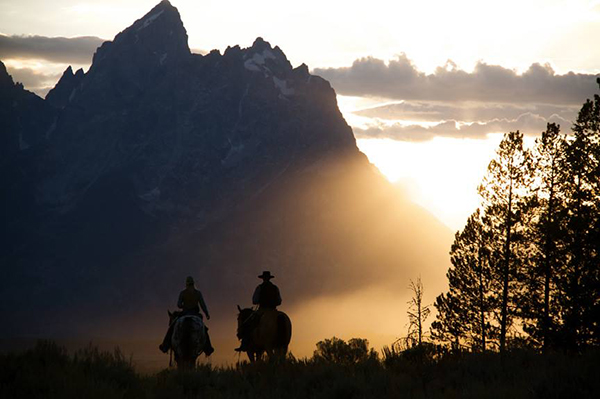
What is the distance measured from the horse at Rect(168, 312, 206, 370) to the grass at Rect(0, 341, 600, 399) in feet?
15.4

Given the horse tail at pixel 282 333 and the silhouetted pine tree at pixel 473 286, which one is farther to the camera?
the silhouetted pine tree at pixel 473 286

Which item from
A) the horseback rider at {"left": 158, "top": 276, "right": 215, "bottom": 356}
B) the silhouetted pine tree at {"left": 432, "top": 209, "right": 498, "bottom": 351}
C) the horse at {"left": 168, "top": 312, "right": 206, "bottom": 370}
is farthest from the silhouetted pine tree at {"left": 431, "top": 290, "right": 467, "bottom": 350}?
the horse at {"left": 168, "top": 312, "right": 206, "bottom": 370}

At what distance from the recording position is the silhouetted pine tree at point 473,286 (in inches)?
1694

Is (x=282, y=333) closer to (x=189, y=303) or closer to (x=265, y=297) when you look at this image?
(x=265, y=297)

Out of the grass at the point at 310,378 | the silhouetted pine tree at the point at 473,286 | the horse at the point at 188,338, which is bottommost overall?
the grass at the point at 310,378

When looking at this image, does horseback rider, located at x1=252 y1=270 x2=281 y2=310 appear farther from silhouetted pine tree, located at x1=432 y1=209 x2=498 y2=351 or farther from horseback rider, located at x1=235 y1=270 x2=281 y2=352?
silhouetted pine tree, located at x1=432 y1=209 x2=498 y2=351

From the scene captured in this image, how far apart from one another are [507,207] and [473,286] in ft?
23.1

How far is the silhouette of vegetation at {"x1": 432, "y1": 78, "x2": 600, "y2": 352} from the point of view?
33.8 metres

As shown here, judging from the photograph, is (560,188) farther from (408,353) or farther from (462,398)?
(462,398)

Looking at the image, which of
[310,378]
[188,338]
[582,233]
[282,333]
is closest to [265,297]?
[282,333]

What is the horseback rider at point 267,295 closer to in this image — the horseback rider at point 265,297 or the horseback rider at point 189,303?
the horseback rider at point 265,297

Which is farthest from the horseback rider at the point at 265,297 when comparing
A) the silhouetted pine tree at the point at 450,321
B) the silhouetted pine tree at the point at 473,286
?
the silhouetted pine tree at the point at 450,321

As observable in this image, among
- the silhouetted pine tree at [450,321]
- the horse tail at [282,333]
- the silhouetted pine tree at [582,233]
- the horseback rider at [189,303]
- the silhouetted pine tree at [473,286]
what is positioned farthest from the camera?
the silhouetted pine tree at [450,321]

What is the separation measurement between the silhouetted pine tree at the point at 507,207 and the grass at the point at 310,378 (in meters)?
25.3
